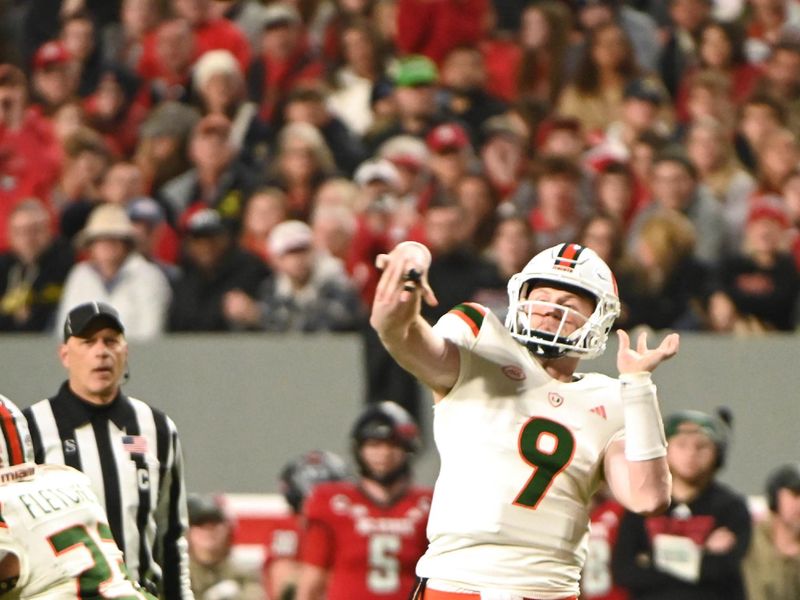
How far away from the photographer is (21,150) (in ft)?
35.5

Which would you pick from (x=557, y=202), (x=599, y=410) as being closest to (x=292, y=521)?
(x=557, y=202)

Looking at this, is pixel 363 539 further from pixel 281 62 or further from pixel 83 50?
pixel 83 50

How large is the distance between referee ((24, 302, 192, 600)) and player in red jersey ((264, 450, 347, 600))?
2.24 m

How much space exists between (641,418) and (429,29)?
7.00m

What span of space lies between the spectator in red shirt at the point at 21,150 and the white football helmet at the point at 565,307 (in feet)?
19.4

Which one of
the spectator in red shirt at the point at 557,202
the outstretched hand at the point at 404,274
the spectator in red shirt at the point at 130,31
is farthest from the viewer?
the spectator in red shirt at the point at 130,31

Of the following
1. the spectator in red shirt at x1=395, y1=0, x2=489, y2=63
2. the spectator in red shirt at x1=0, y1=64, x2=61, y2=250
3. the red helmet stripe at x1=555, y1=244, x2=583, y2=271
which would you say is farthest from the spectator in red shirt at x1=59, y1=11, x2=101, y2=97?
the red helmet stripe at x1=555, y1=244, x2=583, y2=271

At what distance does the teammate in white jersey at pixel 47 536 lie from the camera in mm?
4555

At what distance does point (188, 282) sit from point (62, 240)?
2.69 ft

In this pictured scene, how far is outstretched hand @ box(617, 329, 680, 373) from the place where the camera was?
15.0ft

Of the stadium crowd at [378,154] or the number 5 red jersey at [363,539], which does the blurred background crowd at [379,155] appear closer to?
the stadium crowd at [378,154]

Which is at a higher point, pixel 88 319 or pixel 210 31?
pixel 210 31

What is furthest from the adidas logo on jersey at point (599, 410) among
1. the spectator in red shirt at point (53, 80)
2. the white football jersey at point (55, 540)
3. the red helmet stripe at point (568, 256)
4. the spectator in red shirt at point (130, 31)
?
the spectator in red shirt at point (130, 31)

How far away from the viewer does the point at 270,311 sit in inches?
363
